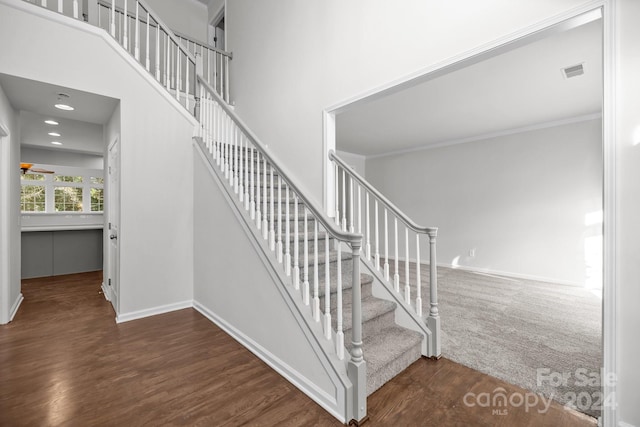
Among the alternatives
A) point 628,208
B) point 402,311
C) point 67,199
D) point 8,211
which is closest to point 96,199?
point 67,199

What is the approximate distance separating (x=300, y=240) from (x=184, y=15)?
5.97 metres

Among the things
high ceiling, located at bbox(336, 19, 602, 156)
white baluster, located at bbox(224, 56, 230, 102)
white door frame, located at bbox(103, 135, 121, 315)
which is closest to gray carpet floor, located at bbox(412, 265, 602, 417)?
high ceiling, located at bbox(336, 19, 602, 156)

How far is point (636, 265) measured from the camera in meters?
1.47

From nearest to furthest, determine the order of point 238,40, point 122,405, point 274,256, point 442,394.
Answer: point 122,405, point 442,394, point 274,256, point 238,40

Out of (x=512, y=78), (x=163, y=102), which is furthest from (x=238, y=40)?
(x=512, y=78)

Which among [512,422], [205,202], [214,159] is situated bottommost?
[512,422]

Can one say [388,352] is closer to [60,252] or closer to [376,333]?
[376,333]

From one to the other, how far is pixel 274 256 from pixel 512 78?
3573 mm

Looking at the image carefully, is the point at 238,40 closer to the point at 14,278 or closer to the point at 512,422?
the point at 14,278

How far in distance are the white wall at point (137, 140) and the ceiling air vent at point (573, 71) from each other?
15.0 feet

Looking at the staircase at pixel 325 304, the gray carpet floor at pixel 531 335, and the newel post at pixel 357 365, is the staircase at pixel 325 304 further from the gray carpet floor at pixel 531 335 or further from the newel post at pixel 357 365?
the gray carpet floor at pixel 531 335

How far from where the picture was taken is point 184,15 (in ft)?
18.9

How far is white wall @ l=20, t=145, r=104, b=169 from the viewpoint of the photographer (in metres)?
6.09

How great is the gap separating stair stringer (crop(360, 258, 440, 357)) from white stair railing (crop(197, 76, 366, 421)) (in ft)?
1.15
